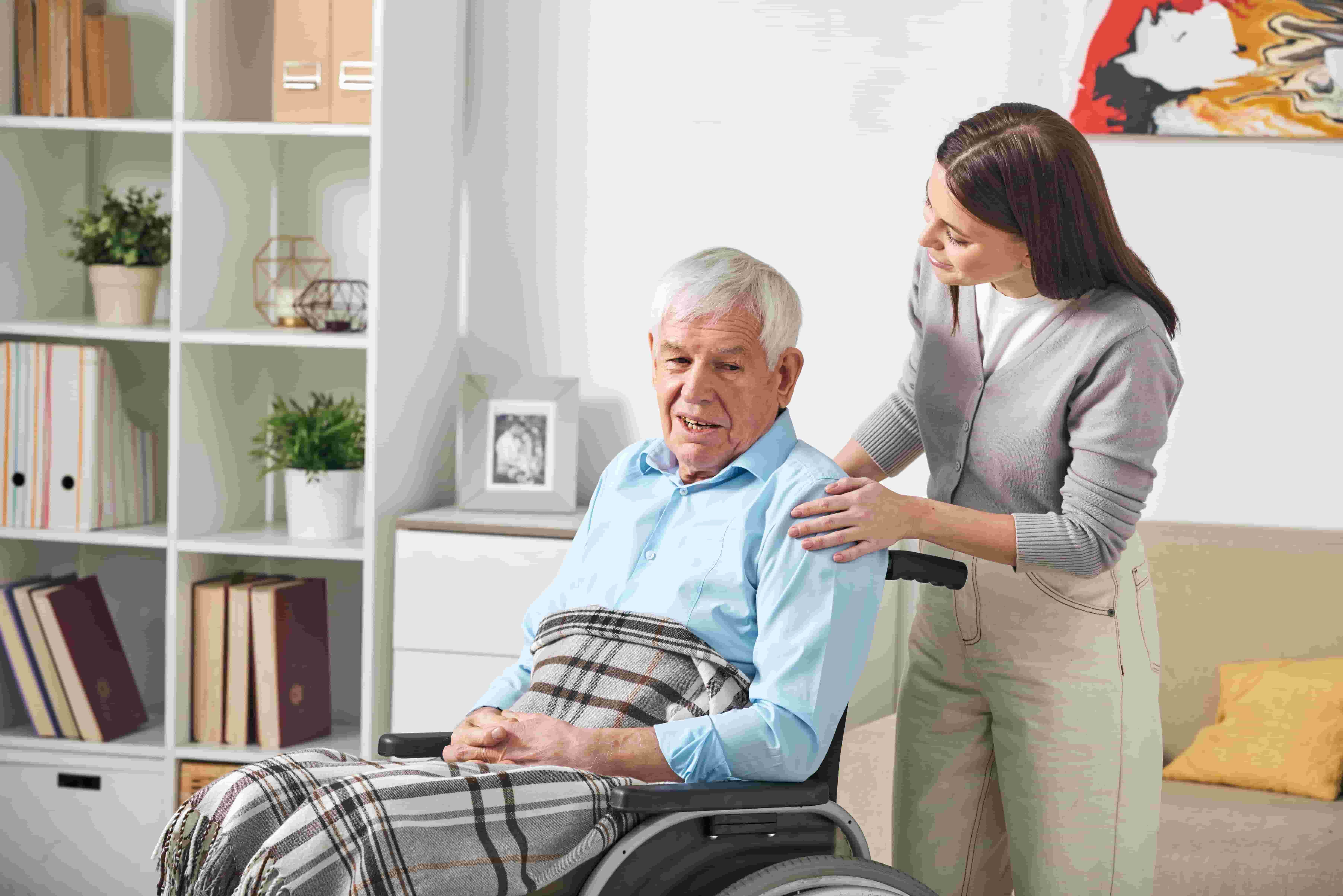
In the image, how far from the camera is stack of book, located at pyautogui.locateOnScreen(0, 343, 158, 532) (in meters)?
2.86

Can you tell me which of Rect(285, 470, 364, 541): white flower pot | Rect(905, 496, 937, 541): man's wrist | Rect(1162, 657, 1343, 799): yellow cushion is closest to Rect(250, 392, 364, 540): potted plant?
Rect(285, 470, 364, 541): white flower pot

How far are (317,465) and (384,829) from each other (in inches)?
69.6

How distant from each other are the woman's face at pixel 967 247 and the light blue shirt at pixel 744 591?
27 cm

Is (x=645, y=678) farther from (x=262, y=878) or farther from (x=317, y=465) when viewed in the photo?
(x=317, y=465)

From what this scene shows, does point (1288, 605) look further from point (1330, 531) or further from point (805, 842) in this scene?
point (805, 842)

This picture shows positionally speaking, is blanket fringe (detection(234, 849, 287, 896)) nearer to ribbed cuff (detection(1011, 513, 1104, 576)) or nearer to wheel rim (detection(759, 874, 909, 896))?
wheel rim (detection(759, 874, 909, 896))

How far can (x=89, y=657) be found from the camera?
2.90m

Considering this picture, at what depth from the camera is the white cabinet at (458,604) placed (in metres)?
2.78

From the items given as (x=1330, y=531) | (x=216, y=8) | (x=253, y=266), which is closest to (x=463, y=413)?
(x=253, y=266)

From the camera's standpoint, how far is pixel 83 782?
2877 millimetres

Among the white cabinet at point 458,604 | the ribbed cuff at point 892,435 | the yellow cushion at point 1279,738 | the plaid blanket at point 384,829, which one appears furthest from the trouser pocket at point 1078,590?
the white cabinet at point 458,604

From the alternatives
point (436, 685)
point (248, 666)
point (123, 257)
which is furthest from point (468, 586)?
point (123, 257)

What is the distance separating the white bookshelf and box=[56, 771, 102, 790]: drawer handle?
0.03 metres

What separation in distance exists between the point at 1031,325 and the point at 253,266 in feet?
6.71
